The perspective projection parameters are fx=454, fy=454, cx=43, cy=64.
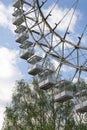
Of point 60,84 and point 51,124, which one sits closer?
point 60,84

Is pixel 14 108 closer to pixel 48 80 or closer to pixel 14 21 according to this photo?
pixel 14 21

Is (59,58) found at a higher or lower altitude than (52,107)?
lower

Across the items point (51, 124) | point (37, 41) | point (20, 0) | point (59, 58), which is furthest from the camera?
point (51, 124)

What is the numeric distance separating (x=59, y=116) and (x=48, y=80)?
32.3 feet

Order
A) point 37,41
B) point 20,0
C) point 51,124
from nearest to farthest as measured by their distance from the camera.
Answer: point 37,41, point 20,0, point 51,124

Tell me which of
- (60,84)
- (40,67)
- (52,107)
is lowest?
(60,84)

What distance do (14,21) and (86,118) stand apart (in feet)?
31.3

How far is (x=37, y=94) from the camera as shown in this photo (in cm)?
3103

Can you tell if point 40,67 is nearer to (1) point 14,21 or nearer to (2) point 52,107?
(1) point 14,21

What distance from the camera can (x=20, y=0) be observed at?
24.4 metres

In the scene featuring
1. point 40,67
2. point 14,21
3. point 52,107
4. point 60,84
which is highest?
Result: point 14,21

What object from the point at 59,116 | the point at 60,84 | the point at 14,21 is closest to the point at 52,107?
the point at 59,116

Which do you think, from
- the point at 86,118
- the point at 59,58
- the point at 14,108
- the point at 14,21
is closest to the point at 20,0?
the point at 14,21

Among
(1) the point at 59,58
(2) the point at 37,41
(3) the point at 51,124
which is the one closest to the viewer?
(1) the point at 59,58
